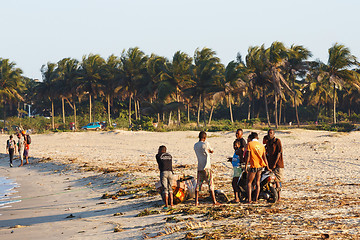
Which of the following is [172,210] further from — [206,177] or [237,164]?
[237,164]

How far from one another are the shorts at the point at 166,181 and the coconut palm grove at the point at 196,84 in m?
29.3

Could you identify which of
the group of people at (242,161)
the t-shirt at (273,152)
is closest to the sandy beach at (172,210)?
the group of people at (242,161)

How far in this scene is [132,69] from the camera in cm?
4775

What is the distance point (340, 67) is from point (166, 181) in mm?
35959

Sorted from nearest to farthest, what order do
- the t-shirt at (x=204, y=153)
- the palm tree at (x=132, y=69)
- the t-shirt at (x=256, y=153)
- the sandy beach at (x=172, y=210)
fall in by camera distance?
the sandy beach at (x=172, y=210), the t-shirt at (x=256, y=153), the t-shirt at (x=204, y=153), the palm tree at (x=132, y=69)

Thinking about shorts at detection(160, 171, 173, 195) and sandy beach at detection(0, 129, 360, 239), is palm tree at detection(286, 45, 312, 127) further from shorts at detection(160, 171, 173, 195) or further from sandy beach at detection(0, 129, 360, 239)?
shorts at detection(160, 171, 173, 195)

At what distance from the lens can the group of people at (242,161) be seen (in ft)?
28.5

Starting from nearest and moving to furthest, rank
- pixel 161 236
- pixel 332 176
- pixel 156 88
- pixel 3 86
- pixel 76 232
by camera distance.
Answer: pixel 161 236, pixel 76 232, pixel 332 176, pixel 156 88, pixel 3 86

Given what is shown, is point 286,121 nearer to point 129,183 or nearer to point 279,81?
point 279,81

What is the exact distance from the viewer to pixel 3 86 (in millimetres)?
53281

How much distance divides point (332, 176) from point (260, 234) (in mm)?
7401

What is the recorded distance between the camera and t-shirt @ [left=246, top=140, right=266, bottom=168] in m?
8.62

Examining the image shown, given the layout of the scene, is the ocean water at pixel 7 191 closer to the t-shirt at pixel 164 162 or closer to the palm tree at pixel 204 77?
the t-shirt at pixel 164 162

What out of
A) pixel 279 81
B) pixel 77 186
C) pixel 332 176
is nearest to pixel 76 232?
pixel 77 186
